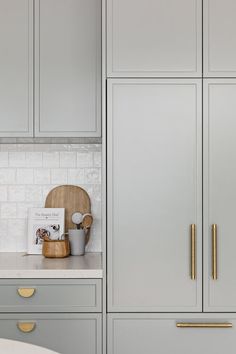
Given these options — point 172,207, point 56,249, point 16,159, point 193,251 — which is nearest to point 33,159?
point 16,159

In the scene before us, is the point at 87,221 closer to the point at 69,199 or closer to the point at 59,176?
the point at 69,199

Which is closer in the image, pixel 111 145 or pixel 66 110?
pixel 111 145

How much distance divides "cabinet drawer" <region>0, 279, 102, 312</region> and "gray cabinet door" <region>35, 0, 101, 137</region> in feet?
2.91

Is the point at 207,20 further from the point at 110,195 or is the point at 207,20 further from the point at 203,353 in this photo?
the point at 203,353

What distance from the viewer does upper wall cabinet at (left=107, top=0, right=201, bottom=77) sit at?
240 centimetres

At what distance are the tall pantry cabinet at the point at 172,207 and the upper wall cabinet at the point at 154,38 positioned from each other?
14mm

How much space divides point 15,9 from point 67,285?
1.65m

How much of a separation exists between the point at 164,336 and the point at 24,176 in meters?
1.40

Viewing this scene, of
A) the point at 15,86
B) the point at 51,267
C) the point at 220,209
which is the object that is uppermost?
the point at 15,86

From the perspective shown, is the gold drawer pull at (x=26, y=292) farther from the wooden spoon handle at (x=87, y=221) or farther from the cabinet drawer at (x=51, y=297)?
the wooden spoon handle at (x=87, y=221)

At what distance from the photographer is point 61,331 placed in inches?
93.7

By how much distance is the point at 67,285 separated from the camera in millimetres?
2385

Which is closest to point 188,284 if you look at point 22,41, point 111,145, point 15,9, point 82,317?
point 82,317

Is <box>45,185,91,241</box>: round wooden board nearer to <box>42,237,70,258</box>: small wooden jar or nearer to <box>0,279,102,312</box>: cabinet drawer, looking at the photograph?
<box>42,237,70,258</box>: small wooden jar
